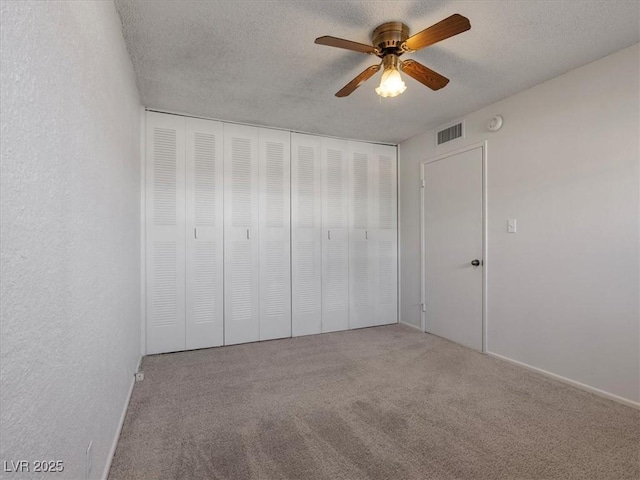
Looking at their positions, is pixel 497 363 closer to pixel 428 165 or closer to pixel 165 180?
pixel 428 165

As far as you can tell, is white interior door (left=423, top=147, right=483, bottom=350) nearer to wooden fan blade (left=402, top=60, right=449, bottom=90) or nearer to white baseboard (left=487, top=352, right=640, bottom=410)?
white baseboard (left=487, top=352, right=640, bottom=410)

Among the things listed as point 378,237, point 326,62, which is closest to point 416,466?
point 326,62

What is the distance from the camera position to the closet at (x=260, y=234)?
10.5ft

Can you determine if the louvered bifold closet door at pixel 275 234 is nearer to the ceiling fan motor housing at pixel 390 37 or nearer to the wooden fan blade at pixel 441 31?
the ceiling fan motor housing at pixel 390 37

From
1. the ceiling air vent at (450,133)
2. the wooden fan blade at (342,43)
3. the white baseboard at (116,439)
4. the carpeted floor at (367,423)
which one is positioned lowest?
the carpeted floor at (367,423)

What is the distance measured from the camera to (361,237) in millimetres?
4156

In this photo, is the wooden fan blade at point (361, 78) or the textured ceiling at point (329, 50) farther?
the wooden fan blade at point (361, 78)

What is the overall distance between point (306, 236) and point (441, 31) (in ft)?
8.38

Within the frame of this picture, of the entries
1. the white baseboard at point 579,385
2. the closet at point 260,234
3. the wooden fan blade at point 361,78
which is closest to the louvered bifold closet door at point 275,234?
the closet at point 260,234

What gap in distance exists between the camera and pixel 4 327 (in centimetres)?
63

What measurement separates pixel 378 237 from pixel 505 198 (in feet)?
5.44

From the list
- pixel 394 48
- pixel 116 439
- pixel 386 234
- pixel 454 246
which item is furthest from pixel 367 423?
pixel 386 234

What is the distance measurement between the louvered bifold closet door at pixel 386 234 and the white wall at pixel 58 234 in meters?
3.18

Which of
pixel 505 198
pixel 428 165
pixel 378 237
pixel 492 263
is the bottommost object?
pixel 492 263
